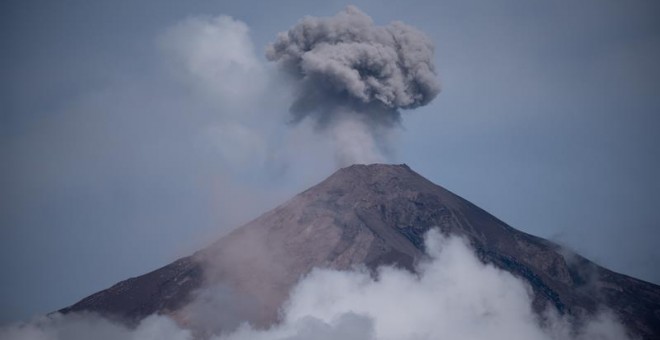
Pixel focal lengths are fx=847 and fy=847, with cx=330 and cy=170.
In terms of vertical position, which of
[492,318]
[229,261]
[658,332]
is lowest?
[658,332]

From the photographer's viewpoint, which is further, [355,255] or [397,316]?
[355,255]

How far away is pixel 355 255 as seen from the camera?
81250mm

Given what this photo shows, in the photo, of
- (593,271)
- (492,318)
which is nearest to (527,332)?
(492,318)

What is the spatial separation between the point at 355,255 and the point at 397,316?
893cm

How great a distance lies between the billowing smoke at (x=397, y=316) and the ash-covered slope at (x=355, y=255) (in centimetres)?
147

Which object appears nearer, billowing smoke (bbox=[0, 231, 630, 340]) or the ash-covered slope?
billowing smoke (bbox=[0, 231, 630, 340])

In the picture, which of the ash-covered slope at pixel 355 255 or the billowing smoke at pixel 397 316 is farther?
the ash-covered slope at pixel 355 255

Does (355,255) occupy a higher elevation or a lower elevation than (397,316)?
higher

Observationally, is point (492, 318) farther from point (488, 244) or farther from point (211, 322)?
point (211, 322)

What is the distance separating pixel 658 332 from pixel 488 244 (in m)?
18.5

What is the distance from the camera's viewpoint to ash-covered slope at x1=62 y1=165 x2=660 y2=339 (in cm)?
7925

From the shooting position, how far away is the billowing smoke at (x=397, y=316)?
239 feet

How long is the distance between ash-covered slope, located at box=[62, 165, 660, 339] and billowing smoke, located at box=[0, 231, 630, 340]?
4.81 feet

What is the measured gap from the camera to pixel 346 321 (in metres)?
71.8
